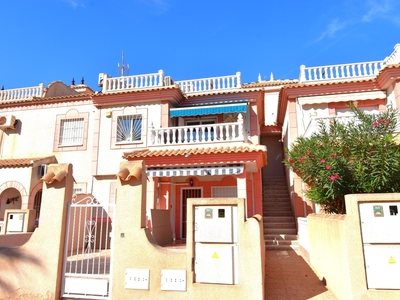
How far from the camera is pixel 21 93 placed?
85.1ft

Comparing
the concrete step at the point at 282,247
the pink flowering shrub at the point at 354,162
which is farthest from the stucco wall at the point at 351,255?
the concrete step at the point at 282,247

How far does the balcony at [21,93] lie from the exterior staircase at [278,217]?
69.1 ft

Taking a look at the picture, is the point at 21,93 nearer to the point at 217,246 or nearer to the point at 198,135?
the point at 198,135

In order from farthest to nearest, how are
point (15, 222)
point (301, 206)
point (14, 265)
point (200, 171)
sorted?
point (301, 206)
point (200, 171)
point (15, 222)
point (14, 265)

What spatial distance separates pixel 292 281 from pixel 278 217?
1018 cm

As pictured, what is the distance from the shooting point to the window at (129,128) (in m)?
21.8

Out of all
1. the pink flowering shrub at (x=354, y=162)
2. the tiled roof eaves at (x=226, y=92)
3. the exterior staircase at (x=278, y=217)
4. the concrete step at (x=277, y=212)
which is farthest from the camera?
the tiled roof eaves at (x=226, y=92)

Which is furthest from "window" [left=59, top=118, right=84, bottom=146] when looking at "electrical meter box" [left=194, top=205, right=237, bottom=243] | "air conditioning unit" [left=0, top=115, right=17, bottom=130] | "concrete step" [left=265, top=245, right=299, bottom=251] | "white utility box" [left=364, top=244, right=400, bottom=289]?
"white utility box" [left=364, top=244, right=400, bottom=289]

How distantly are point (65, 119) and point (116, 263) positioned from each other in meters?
18.9

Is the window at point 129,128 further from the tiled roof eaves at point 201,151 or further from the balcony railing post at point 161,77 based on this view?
the tiled roof eaves at point 201,151

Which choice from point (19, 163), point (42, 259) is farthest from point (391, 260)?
point (19, 163)

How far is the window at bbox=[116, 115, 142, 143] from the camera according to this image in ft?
71.6

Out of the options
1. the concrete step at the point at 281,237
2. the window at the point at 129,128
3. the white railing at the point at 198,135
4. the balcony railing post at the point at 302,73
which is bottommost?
the concrete step at the point at 281,237

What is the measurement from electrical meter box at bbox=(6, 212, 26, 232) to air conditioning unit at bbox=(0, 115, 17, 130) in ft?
38.0
